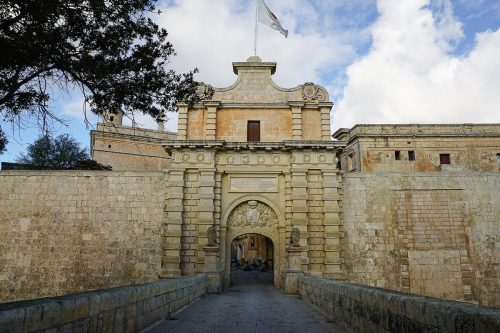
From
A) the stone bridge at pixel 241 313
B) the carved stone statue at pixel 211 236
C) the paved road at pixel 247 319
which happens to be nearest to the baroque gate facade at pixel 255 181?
the carved stone statue at pixel 211 236

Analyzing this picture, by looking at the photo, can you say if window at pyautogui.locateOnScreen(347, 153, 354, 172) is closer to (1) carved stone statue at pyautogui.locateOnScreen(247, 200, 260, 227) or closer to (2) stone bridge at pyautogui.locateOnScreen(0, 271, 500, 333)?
(1) carved stone statue at pyautogui.locateOnScreen(247, 200, 260, 227)

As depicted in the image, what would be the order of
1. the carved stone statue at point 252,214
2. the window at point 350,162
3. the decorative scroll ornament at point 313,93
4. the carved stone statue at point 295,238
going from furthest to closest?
the window at point 350,162 < the decorative scroll ornament at point 313,93 < the carved stone statue at point 252,214 < the carved stone statue at point 295,238

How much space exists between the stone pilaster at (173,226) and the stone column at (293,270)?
4392 millimetres

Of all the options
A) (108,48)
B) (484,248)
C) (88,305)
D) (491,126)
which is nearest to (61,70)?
(108,48)

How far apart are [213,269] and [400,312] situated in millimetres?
10792

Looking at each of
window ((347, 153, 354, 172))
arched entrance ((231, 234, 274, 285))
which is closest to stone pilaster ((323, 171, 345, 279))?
arched entrance ((231, 234, 274, 285))

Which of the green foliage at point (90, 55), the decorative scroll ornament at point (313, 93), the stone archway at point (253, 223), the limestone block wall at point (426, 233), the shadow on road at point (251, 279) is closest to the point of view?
the green foliage at point (90, 55)

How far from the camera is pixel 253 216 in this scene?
52.1 feet

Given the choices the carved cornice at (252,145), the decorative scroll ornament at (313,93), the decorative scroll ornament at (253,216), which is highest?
the decorative scroll ornament at (313,93)

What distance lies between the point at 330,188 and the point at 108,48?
11.1m

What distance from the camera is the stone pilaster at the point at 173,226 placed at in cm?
1482

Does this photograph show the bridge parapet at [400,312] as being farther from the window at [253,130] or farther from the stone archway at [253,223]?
the window at [253,130]

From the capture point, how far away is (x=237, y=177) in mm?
16000

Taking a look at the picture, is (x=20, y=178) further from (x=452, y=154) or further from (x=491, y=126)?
(x=491, y=126)
